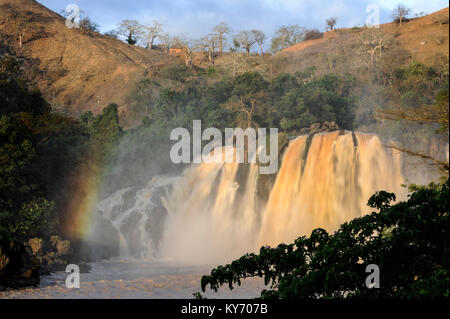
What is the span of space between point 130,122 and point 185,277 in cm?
3292

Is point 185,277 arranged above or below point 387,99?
below

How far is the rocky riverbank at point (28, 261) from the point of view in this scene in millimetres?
14945

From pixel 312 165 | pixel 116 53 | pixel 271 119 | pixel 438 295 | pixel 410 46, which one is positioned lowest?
pixel 438 295

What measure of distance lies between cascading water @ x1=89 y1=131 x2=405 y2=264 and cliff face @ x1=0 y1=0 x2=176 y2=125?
91.4 ft

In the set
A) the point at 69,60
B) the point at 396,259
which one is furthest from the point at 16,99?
the point at 69,60

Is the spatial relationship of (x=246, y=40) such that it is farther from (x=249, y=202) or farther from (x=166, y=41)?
(x=249, y=202)

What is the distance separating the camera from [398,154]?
21.8 metres

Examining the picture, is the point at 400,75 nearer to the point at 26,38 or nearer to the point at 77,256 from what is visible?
the point at 77,256

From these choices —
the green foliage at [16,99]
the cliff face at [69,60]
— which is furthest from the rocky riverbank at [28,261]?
the cliff face at [69,60]

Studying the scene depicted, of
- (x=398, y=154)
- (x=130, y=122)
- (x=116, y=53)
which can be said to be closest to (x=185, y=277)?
(x=398, y=154)

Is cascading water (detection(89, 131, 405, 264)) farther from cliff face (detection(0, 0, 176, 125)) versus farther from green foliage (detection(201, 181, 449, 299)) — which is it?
cliff face (detection(0, 0, 176, 125))

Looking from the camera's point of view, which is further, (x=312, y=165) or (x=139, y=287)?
(x=312, y=165)

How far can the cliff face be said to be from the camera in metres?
56.7

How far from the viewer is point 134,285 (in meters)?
16.8
